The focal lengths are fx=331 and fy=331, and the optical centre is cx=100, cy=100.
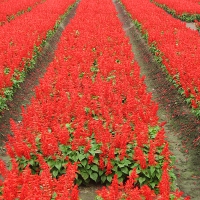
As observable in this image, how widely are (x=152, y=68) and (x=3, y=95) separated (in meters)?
7.74

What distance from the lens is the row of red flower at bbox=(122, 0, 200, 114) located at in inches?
407

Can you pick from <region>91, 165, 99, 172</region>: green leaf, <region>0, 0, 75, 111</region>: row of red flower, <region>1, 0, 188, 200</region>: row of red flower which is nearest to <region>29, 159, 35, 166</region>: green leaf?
<region>1, 0, 188, 200</region>: row of red flower

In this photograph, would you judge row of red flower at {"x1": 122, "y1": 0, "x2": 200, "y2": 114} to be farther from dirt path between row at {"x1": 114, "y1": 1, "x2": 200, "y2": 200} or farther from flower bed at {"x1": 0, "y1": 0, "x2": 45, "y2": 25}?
flower bed at {"x1": 0, "y1": 0, "x2": 45, "y2": 25}

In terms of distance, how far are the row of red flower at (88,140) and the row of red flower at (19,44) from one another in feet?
5.07

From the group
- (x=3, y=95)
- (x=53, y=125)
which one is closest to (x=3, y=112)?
(x=3, y=95)

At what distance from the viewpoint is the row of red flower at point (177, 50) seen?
10.3m

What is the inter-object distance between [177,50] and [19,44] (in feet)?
21.9

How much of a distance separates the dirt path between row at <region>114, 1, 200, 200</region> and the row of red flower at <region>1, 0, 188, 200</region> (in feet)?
4.02

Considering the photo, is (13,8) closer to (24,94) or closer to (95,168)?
(24,94)

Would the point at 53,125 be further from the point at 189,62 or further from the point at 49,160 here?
the point at 189,62

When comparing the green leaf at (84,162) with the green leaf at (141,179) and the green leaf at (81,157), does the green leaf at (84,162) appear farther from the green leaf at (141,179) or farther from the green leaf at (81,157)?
the green leaf at (141,179)

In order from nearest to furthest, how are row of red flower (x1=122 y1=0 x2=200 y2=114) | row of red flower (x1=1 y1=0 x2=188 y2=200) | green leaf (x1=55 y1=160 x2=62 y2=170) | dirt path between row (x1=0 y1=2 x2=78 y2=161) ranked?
row of red flower (x1=1 y1=0 x2=188 y2=200), green leaf (x1=55 y1=160 x2=62 y2=170), dirt path between row (x1=0 y1=2 x2=78 y2=161), row of red flower (x1=122 y1=0 x2=200 y2=114)

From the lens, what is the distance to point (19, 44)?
13945mm

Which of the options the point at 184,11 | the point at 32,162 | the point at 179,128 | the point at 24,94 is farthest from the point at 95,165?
the point at 184,11
